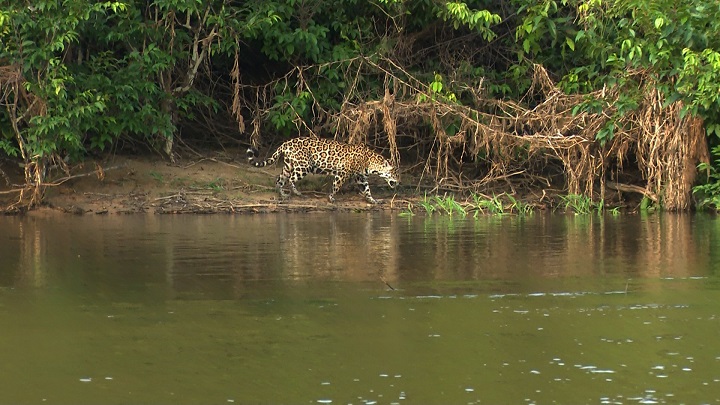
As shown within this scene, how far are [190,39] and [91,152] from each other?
2.31 metres

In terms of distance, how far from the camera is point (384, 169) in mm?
17812

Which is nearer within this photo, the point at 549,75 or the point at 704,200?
the point at 704,200

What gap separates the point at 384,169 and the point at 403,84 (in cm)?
133

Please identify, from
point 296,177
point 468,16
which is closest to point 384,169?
point 296,177

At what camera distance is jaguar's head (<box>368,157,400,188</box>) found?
17.8 meters

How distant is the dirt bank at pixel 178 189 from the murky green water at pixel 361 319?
3.55m

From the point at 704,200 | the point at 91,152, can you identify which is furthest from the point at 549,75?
the point at 91,152

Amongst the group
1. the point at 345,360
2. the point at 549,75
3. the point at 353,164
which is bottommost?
the point at 345,360

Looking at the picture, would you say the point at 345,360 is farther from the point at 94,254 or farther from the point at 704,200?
the point at 704,200

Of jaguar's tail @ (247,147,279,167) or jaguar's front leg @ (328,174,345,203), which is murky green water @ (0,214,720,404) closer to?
jaguar's front leg @ (328,174,345,203)

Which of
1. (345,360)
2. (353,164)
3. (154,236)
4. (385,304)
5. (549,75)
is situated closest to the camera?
(345,360)

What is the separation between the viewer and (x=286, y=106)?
18359 mm

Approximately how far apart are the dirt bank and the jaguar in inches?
10.8

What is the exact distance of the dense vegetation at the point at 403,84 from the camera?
51.2 ft
